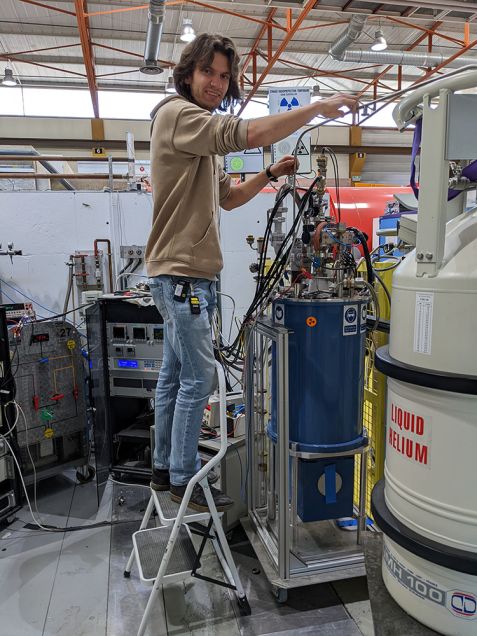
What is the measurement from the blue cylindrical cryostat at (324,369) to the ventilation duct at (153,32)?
158 inches

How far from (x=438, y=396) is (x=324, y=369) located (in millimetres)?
717

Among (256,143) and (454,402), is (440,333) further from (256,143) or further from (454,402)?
(256,143)

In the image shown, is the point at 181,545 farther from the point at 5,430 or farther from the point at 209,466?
the point at 5,430

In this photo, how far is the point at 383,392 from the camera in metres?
1.88

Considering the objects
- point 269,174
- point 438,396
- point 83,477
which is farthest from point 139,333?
point 438,396

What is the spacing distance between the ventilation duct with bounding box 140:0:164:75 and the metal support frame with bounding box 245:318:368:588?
393 centimetres

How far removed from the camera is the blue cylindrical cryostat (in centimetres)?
161

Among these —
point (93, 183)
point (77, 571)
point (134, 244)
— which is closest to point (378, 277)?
point (77, 571)

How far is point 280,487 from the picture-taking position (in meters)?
1.64

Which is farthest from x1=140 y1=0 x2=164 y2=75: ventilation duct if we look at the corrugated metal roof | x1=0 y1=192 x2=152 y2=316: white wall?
x1=0 y1=192 x2=152 y2=316: white wall

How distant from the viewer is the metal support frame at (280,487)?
1630mm

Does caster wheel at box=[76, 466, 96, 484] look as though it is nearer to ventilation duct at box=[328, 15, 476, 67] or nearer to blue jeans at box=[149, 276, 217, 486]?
blue jeans at box=[149, 276, 217, 486]

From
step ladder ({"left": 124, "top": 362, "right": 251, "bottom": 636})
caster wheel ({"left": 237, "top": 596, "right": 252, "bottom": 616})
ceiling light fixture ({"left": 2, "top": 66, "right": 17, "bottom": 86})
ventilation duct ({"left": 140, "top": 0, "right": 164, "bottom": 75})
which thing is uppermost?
ceiling light fixture ({"left": 2, "top": 66, "right": 17, "bottom": 86})

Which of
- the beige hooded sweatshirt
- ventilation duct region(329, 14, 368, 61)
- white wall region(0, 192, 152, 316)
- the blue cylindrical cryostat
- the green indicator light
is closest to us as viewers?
the beige hooded sweatshirt
